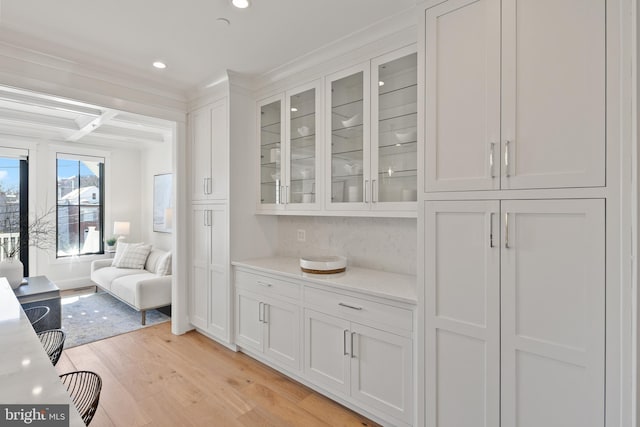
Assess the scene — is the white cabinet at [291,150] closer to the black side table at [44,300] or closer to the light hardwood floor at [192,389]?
the light hardwood floor at [192,389]

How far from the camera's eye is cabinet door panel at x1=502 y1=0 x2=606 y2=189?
4.34ft

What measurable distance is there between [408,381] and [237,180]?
218cm

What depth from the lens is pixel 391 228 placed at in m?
2.54

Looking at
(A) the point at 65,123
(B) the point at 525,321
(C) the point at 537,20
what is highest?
(A) the point at 65,123

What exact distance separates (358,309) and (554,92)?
1.54 meters

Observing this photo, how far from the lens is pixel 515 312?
1.50 metres

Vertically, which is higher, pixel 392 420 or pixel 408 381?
pixel 408 381

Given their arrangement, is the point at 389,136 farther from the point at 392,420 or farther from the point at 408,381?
the point at 392,420

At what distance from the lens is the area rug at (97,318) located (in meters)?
3.49

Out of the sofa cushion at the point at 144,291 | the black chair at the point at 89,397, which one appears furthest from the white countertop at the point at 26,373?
the sofa cushion at the point at 144,291

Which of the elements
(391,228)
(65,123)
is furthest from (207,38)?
(65,123)

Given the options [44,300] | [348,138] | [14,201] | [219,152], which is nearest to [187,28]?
[219,152]

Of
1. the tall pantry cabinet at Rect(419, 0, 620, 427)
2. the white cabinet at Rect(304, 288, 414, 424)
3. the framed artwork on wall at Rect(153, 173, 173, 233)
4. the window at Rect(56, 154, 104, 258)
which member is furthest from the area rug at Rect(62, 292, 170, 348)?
the tall pantry cabinet at Rect(419, 0, 620, 427)

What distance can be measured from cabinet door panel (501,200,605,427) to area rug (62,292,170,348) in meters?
3.80
